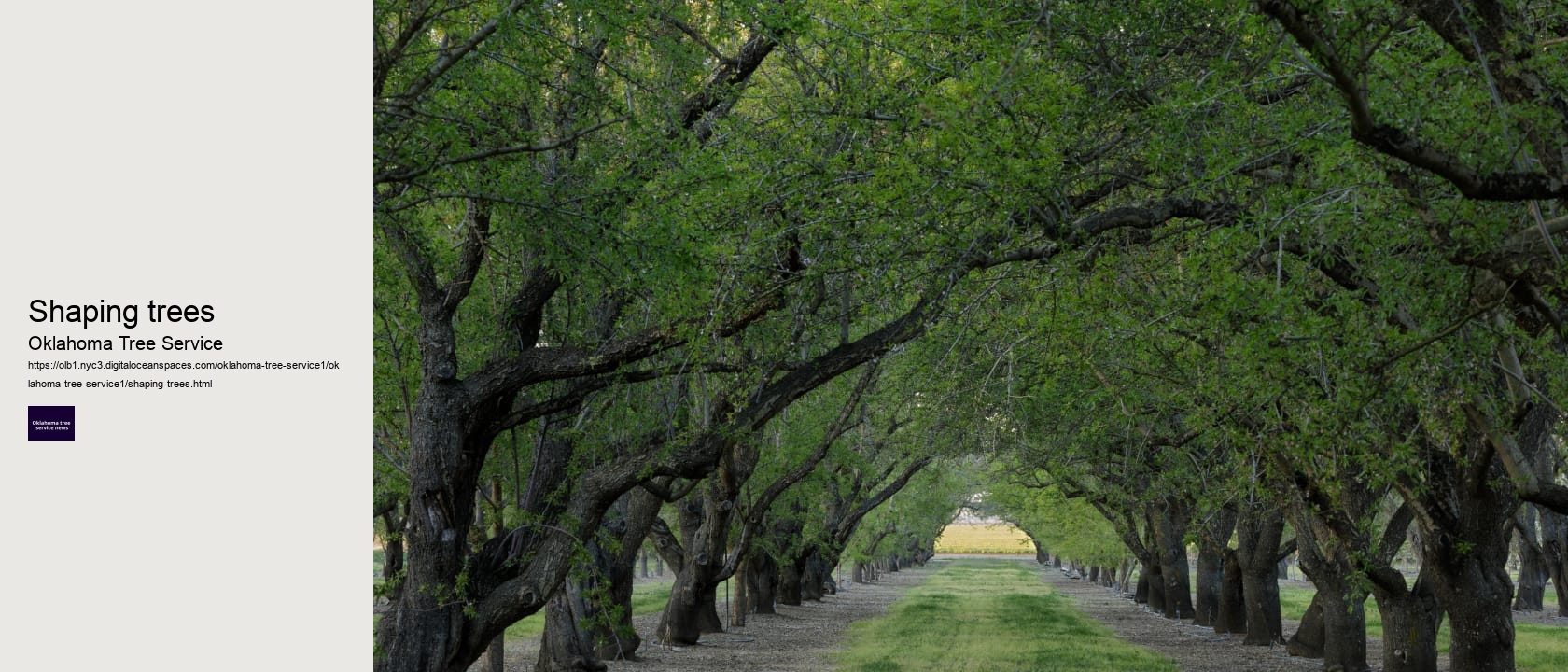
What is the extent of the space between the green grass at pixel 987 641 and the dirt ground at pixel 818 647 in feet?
2.30

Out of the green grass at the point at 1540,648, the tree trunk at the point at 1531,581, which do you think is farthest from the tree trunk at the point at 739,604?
the tree trunk at the point at 1531,581

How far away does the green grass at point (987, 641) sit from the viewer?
24875 millimetres

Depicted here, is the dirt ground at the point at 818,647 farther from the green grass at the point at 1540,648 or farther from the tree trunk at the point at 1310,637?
the green grass at the point at 1540,648

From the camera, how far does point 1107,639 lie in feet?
107

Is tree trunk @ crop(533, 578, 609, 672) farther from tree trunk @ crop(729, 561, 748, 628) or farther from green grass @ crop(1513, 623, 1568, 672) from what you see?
green grass @ crop(1513, 623, 1568, 672)

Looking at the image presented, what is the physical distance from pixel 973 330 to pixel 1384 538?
367 inches

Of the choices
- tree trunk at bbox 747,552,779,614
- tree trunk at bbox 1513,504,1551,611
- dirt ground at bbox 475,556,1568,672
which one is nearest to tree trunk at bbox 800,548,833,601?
dirt ground at bbox 475,556,1568,672

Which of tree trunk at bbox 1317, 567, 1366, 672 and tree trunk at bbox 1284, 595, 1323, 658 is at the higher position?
tree trunk at bbox 1317, 567, 1366, 672

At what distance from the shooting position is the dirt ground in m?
24.6

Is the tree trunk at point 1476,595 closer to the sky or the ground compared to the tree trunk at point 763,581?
closer to the sky

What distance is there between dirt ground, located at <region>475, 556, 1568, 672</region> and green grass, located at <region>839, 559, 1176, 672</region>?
0.70 metres
